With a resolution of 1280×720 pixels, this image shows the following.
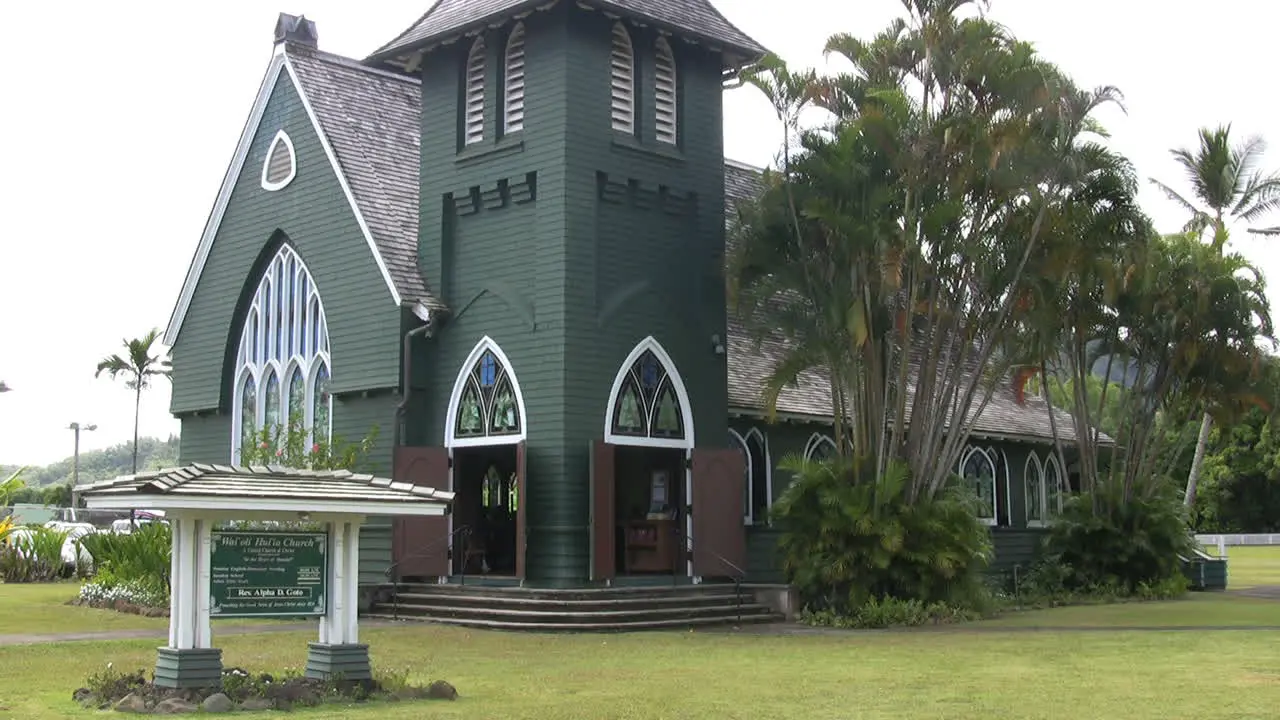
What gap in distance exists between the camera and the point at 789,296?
27.3 metres

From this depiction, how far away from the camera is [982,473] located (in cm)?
3116

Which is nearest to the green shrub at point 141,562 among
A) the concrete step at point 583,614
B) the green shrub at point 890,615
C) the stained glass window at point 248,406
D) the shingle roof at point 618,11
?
the stained glass window at point 248,406

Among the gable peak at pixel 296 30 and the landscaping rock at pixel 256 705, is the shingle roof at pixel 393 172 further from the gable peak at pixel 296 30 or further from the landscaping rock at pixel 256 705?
the landscaping rock at pixel 256 705

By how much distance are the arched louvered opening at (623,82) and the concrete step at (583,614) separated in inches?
301

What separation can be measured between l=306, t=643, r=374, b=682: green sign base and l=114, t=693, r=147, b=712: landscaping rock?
59.7 inches

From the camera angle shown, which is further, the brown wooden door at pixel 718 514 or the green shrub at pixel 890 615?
the brown wooden door at pixel 718 514

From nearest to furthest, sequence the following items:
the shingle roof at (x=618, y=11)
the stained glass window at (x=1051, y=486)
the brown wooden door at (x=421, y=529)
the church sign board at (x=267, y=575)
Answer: the church sign board at (x=267, y=575) < the brown wooden door at (x=421, y=529) < the shingle roof at (x=618, y=11) < the stained glass window at (x=1051, y=486)

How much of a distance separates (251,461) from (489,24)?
25.9ft

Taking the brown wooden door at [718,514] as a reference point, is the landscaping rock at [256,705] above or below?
below

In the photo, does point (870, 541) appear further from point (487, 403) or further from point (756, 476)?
point (487, 403)

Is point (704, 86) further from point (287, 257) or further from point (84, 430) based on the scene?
point (84, 430)

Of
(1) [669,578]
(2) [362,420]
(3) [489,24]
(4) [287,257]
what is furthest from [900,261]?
(4) [287,257]

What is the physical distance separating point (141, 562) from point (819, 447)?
12023 mm

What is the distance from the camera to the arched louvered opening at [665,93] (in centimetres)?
2359
